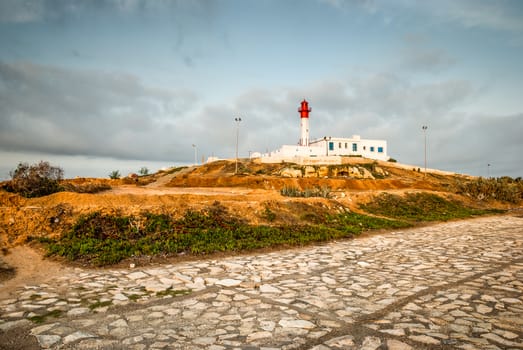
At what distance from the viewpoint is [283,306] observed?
15.3ft

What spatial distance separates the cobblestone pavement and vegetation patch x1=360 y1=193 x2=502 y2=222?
11.0m

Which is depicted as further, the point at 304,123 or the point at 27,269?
the point at 304,123

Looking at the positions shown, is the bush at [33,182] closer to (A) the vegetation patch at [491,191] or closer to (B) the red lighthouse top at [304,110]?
(A) the vegetation patch at [491,191]

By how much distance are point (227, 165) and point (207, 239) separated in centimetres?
5027

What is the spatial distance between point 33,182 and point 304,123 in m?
57.3

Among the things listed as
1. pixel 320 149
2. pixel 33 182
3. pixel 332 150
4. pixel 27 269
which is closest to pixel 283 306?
pixel 27 269

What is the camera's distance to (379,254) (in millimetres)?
8641

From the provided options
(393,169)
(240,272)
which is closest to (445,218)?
(240,272)

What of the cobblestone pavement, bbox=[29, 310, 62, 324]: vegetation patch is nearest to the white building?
the cobblestone pavement

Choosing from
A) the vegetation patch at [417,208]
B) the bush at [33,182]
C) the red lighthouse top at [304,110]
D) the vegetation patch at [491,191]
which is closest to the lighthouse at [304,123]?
the red lighthouse top at [304,110]

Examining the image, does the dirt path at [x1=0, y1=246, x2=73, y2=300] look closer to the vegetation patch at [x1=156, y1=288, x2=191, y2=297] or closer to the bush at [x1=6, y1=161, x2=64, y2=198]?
the vegetation patch at [x1=156, y1=288, x2=191, y2=297]

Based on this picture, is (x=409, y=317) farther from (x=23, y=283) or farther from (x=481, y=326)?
(x=23, y=283)

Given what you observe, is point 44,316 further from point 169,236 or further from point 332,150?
point 332,150

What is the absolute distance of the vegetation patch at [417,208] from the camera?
18.6 metres
